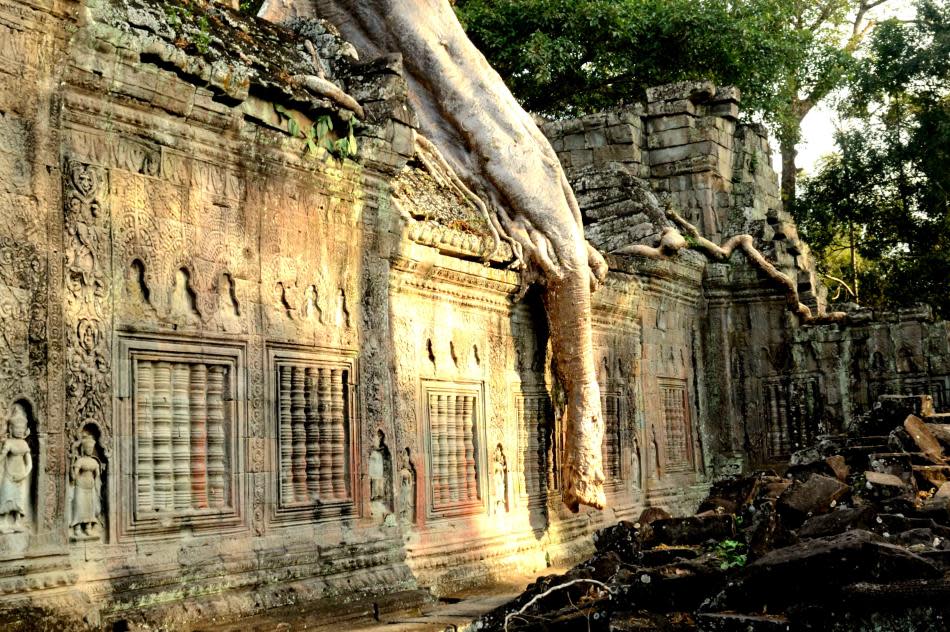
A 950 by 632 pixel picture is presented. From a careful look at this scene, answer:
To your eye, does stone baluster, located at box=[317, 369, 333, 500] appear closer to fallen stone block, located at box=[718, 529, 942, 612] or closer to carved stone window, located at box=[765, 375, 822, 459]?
fallen stone block, located at box=[718, 529, 942, 612]

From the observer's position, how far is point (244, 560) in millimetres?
6508

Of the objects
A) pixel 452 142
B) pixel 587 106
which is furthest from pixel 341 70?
pixel 587 106

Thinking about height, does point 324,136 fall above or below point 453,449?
above

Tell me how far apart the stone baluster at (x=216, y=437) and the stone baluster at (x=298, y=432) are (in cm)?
62

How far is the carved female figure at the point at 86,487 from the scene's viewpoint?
18.5 ft

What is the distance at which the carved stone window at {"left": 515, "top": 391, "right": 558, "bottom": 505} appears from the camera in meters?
9.93

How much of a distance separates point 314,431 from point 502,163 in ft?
12.1

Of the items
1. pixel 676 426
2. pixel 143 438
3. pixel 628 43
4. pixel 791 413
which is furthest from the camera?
pixel 628 43

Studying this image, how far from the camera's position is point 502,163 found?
10203 mm

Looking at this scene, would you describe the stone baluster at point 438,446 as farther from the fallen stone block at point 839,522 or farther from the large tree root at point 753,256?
the large tree root at point 753,256

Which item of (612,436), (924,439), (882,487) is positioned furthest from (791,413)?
(882,487)

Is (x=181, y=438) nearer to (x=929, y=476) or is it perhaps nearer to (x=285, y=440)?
(x=285, y=440)

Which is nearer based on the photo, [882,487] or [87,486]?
[87,486]

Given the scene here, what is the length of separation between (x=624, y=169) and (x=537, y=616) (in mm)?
8953
